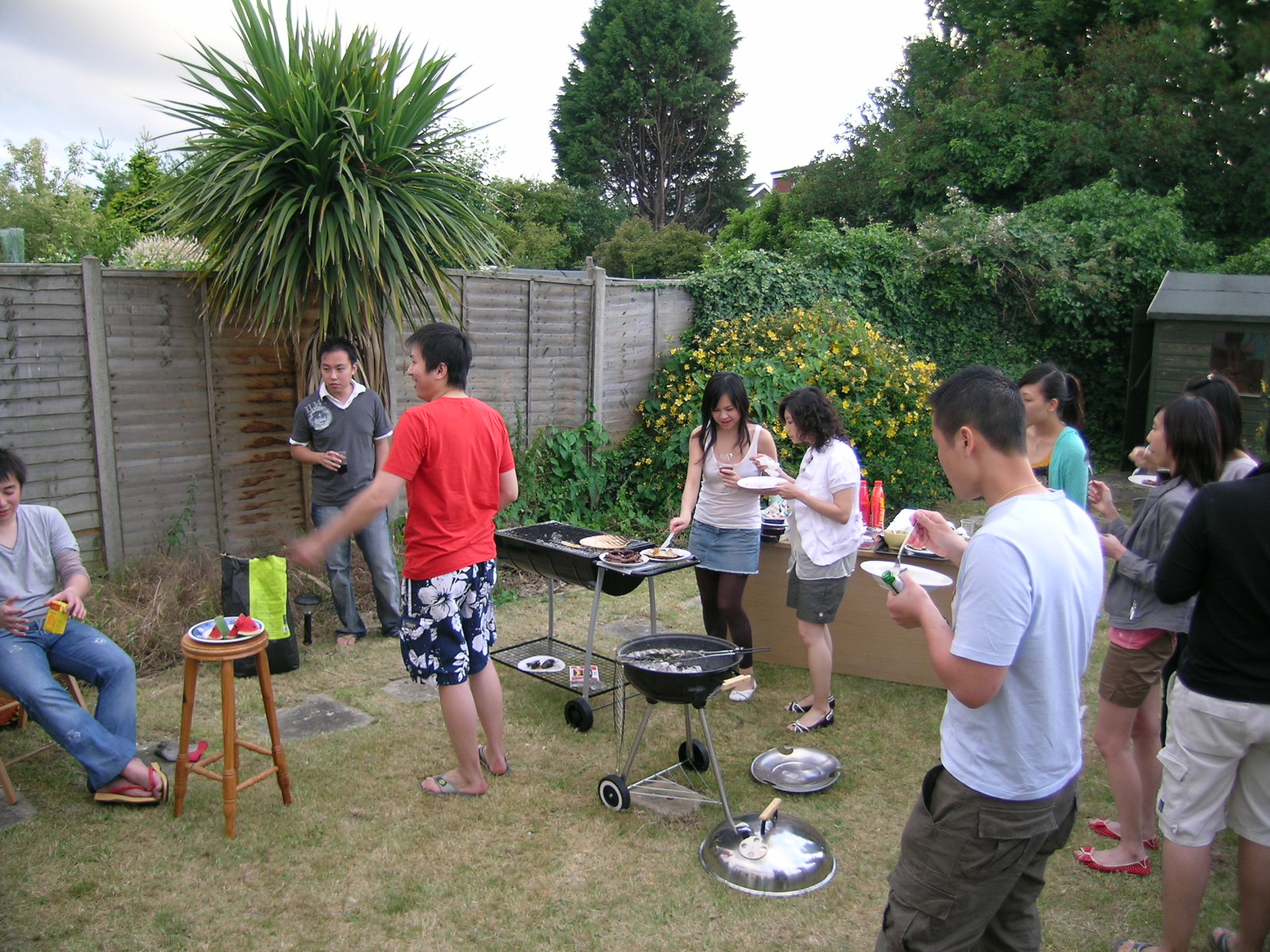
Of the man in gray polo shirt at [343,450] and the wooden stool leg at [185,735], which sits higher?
the man in gray polo shirt at [343,450]

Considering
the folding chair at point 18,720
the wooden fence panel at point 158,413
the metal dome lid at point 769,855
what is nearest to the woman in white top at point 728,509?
the metal dome lid at point 769,855

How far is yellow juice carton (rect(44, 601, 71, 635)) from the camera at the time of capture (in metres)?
3.54

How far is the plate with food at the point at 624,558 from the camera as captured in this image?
4473mm

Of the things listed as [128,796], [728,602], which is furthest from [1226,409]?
[128,796]

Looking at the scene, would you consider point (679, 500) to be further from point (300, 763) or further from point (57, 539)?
point (57, 539)

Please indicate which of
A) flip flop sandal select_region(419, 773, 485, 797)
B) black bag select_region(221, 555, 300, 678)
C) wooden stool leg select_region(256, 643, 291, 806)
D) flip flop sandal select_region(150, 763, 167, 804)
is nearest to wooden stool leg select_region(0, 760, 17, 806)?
flip flop sandal select_region(150, 763, 167, 804)

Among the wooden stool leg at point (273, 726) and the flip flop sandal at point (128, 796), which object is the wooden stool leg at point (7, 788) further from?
the wooden stool leg at point (273, 726)

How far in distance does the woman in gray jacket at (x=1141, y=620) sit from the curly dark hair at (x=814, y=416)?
50.3 inches

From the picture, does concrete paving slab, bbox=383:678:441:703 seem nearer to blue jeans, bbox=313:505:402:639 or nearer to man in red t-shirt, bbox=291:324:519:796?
blue jeans, bbox=313:505:402:639

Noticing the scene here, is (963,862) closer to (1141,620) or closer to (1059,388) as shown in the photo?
(1141,620)

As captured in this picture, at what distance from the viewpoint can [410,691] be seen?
4.94 meters

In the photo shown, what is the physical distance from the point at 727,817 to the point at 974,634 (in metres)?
1.92

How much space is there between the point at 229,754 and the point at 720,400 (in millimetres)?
2813

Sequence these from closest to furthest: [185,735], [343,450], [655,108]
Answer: [185,735]
[343,450]
[655,108]
